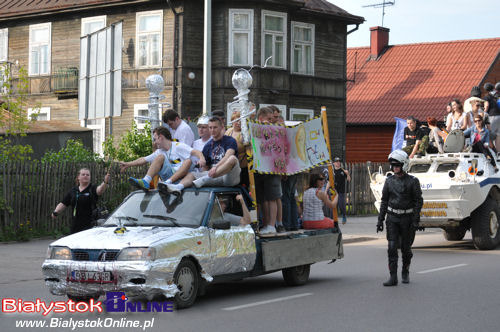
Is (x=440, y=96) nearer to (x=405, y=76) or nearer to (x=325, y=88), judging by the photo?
(x=405, y=76)

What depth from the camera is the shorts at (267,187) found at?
1221cm

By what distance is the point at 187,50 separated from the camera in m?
31.8

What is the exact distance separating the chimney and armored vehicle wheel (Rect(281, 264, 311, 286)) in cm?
4210

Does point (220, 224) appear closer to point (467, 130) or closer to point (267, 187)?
point (267, 187)

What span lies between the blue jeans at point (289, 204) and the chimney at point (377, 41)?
41.8 meters

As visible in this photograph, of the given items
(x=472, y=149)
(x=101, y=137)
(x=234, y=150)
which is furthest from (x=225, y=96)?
(x=234, y=150)

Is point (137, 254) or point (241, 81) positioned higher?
→ point (241, 81)

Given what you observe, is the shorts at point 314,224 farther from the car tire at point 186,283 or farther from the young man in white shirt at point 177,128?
the car tire at point 186,283

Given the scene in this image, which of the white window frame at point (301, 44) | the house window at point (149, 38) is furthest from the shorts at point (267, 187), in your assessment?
the white window frame at point (301, 44)

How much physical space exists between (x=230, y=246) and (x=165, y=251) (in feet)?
4.50

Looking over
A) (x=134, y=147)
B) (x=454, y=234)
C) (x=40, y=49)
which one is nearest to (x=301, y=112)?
(x=134, y=147)

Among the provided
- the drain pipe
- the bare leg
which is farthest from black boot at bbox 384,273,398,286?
the drain pipe

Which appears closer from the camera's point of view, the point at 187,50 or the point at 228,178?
the point at 228,178

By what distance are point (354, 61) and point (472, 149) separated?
35672mm
